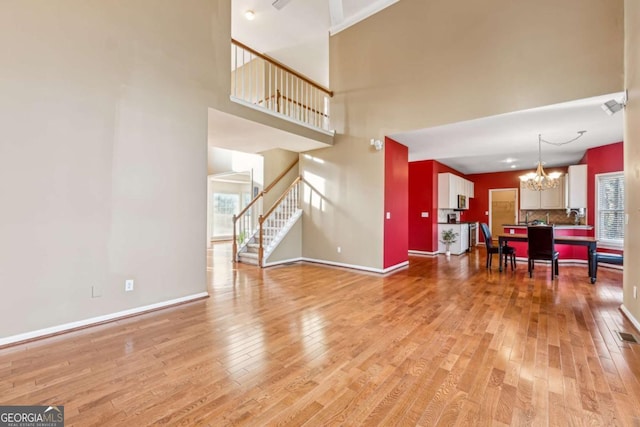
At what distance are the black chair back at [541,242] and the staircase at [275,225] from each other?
449 cm

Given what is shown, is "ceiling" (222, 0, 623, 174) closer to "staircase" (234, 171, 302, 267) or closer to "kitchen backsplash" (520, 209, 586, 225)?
"staircase" (234, 171, 302, 267)

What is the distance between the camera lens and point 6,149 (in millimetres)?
2418

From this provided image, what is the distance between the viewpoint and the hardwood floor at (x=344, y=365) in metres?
1.62

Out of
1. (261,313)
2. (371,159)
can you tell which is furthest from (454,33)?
(261,313)

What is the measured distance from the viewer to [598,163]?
5.91 meters

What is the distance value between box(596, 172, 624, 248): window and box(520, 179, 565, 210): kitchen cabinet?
1928 mm

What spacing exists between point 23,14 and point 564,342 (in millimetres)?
5598

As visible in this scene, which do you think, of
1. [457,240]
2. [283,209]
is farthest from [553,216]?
[283,209]

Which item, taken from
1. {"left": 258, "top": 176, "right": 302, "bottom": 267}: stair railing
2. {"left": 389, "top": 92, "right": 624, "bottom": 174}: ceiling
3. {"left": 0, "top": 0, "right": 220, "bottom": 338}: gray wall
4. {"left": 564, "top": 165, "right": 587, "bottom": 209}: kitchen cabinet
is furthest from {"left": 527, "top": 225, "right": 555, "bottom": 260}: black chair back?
{"left": 0, "top": 0, "right": 220, "bottom": 338}: gray wall

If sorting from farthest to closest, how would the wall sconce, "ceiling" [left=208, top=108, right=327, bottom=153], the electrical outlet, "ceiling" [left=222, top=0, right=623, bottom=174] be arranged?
the wall sconce
"ceiling" [left=208, top=108, right=327, bottom=153]
"ceiling" [left=222, top=0, right=623, bottom=174]
the electrical outlet

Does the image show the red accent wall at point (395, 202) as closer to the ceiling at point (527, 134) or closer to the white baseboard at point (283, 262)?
the ceiling at point (527, 134)

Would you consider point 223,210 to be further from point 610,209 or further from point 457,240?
point 610,209

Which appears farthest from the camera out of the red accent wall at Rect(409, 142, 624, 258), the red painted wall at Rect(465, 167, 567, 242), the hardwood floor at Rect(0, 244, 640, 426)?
the red painted wall at Rect(465, 167, 567, 242)

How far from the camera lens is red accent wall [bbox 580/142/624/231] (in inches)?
219
